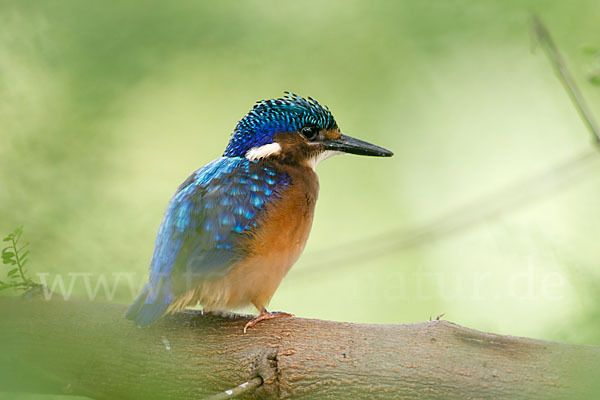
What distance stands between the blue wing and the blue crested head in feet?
1.10

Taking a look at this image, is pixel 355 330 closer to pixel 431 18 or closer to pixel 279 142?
pixel 279 142

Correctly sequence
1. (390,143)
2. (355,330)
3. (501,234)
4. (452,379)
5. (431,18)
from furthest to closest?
1. (390,143)
2. (431,18)
3. (501,234)
4. (355,330)
5. (452,379)

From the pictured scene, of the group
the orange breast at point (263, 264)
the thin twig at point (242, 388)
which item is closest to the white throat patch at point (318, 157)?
the orange breast at point (263, 264)

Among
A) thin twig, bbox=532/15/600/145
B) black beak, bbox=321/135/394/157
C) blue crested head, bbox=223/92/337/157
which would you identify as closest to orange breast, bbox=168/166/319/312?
blue crested head, bbox=223/92/337/157

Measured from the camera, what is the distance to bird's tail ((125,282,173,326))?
258cm

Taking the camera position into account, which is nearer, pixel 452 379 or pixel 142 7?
pixel 452 379

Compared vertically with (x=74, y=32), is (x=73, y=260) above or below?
below

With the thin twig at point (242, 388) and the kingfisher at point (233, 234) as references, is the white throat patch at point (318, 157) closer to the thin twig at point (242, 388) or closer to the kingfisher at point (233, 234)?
the kingfisher at point (233, 234)

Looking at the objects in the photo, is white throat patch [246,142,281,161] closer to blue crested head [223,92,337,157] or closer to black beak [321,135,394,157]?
blue crested head [223,92,337,157]

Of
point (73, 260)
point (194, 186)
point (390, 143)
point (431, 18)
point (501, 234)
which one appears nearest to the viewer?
point (73, 260)

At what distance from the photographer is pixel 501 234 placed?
9.46 feet

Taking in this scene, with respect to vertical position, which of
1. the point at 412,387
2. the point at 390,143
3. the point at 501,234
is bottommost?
the point at 412,387

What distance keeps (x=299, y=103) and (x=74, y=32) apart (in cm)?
121

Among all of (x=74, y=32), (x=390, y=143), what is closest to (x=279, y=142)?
(x=74, y=32)
